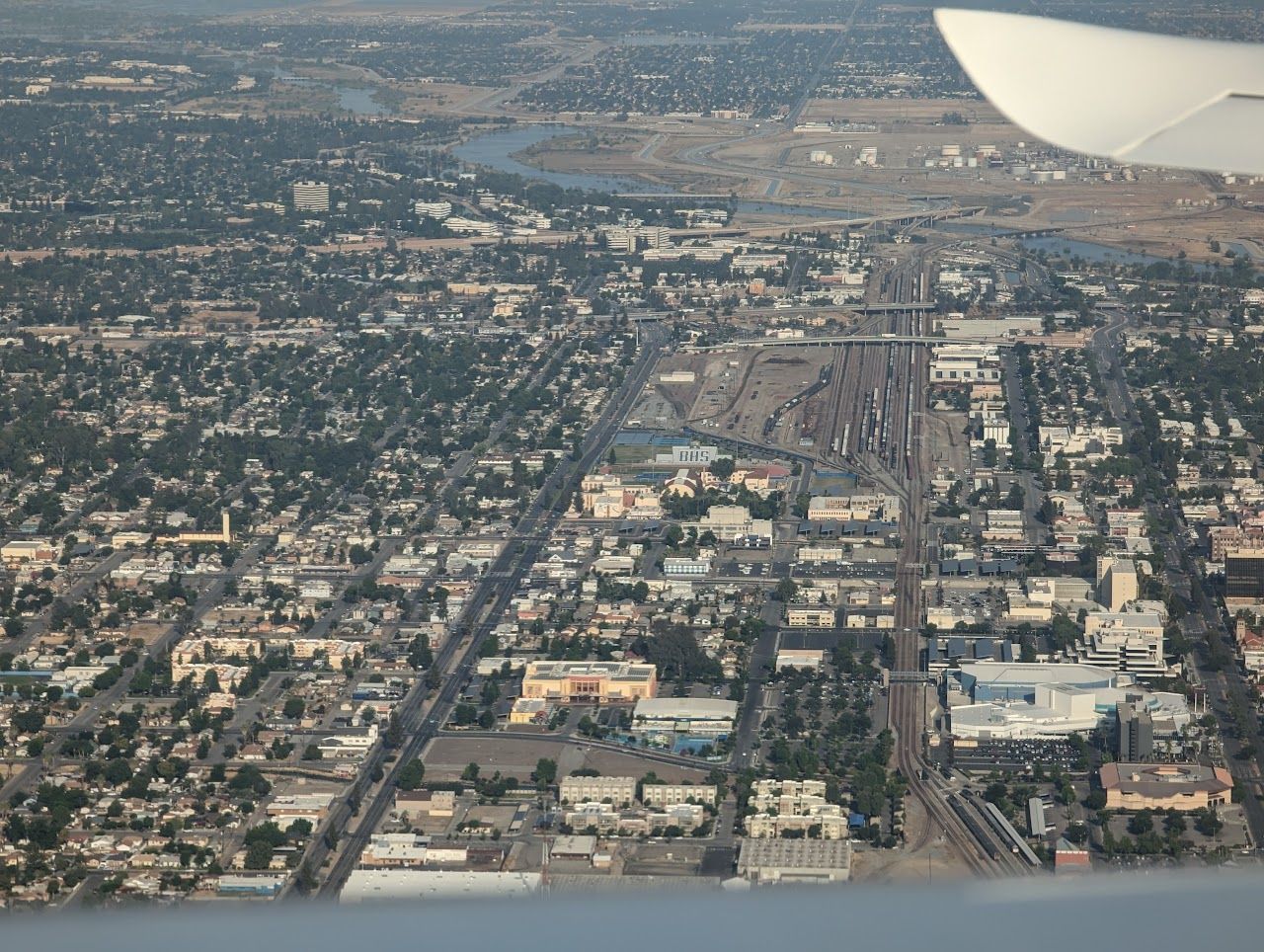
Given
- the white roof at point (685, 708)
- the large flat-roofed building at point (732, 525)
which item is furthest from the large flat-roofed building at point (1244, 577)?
the white roof at point (685, 708)

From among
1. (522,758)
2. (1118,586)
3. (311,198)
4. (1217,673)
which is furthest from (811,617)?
(311,198)

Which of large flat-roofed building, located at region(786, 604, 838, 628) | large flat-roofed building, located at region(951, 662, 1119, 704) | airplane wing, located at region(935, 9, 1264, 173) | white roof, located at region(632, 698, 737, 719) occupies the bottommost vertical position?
large flat-roofed building, located at region(786, 604, 838, 628)

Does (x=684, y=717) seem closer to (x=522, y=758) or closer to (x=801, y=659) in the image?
(x=522, y=758)

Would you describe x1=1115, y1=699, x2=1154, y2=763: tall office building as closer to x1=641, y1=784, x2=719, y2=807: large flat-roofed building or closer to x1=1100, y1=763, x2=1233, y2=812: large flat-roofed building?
x1=1100, y1=763, x2=1233, y2=812: large flat-roofed building

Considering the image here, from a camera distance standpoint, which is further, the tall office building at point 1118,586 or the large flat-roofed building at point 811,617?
the tall office building at point 1118,586

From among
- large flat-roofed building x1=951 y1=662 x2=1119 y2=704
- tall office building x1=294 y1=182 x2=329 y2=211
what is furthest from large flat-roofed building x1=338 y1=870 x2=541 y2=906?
tall office building x1=294 y1=182 x2=329 y2=211

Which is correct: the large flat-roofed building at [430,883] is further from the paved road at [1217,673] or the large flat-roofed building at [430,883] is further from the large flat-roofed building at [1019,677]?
the large flat-roofed building at [1019,677]
